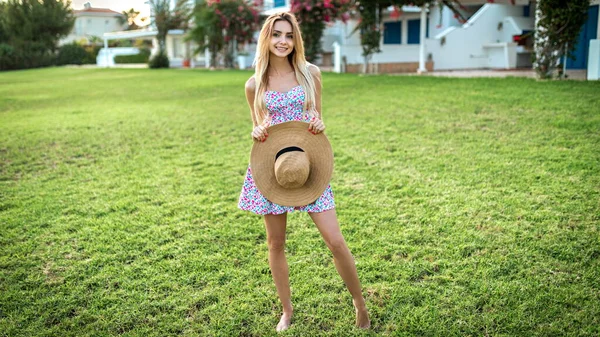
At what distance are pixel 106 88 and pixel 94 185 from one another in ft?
43.4

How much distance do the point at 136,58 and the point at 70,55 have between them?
5.91 meters

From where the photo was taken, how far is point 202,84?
57.6ft

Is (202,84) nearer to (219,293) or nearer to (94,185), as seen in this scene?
(94,185)

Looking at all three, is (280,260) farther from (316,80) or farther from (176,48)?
(176,48)

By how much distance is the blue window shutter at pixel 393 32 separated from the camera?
80.1ft

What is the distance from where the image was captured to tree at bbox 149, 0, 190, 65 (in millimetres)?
32781

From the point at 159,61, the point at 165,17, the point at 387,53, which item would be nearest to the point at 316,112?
the point at 387,53

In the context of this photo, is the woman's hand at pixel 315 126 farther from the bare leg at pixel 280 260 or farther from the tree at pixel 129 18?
the tree at pixel 129 18

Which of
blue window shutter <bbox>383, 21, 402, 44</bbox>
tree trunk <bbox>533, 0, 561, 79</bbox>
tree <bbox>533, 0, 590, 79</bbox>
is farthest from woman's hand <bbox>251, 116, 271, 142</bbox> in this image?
blue window shutter <bbox>383, 21, 402, 44</bbox>

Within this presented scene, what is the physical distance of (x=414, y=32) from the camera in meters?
23.7

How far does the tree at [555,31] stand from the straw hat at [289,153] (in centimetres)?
1022

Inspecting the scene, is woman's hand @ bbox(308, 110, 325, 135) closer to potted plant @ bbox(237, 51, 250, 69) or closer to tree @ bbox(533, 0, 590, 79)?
tree @ bbox(533, 0, 590, 79)

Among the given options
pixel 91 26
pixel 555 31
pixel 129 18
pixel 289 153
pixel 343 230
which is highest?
pixel 129 18

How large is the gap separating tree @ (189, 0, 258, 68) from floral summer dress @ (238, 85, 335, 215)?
22.1m
